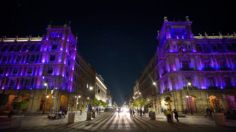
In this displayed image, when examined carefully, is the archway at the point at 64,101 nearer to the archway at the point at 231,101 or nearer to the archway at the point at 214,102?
the archway at the point at 214,102

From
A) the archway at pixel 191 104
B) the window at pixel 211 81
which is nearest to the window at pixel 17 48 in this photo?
the archway at pixel 191 104

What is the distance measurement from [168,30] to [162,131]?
36407 millimetres

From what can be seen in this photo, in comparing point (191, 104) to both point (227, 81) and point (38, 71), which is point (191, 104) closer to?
point (227, 81)

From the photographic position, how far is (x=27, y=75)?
44688 millimetres

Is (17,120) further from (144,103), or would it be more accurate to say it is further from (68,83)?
(144,103)

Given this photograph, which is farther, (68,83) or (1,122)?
(68,83)

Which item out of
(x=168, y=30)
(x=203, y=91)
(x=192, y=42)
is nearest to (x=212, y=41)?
(x=192, y=42)

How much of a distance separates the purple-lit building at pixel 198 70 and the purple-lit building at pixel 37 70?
30.7 m

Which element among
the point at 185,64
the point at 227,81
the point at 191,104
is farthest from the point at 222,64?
the point at 191,104

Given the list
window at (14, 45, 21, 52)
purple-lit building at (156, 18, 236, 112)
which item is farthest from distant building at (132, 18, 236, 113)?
window at (14, 45, 21, 52)

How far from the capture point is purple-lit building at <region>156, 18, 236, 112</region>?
121 ft

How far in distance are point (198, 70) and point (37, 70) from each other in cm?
4492

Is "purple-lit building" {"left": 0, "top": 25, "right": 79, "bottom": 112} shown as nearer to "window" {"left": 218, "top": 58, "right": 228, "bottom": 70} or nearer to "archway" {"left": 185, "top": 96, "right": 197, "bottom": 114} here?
"archway" {"left": 185, "top": 96, "right": 197, "bottom": 114}

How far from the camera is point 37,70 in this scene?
4559cm
